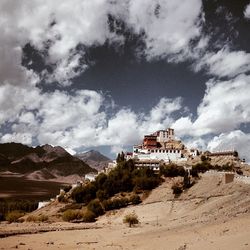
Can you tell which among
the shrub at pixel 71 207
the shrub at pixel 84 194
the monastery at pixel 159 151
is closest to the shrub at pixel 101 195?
the shrub at pixel 84 194

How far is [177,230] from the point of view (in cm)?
5091

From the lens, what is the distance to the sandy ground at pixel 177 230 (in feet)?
134

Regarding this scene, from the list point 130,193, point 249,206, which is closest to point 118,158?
point 130,193

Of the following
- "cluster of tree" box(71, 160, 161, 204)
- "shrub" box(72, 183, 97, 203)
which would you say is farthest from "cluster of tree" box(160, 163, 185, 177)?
"shrub" box(72, 183, 97, 203)

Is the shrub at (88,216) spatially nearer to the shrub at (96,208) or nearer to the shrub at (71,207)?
the shrub at (96,208)

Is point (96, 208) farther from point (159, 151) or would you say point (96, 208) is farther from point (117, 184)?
point (159, 151)

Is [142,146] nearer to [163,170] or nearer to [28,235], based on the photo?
[163,170]

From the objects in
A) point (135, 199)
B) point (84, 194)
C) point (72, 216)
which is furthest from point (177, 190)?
point (84, 194)

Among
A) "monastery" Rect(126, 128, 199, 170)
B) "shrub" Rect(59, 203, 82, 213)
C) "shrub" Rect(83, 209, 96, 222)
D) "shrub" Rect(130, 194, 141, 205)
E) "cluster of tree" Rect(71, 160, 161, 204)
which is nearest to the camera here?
"shrub" Rect(83, 209, 96, 222)

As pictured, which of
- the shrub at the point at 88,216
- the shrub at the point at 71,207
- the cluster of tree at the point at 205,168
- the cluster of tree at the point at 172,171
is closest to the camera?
the shrub at the point at 88,216

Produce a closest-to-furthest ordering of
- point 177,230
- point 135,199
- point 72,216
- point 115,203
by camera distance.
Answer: point 177,230 → point 72,216 → point 115,203 → point 135,199

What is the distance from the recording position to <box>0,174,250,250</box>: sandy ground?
4078 centimetres

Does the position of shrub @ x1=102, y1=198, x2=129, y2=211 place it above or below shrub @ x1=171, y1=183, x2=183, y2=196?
below

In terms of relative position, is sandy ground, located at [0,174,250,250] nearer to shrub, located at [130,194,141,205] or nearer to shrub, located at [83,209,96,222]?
shrub, located at [83,209,96,222]
